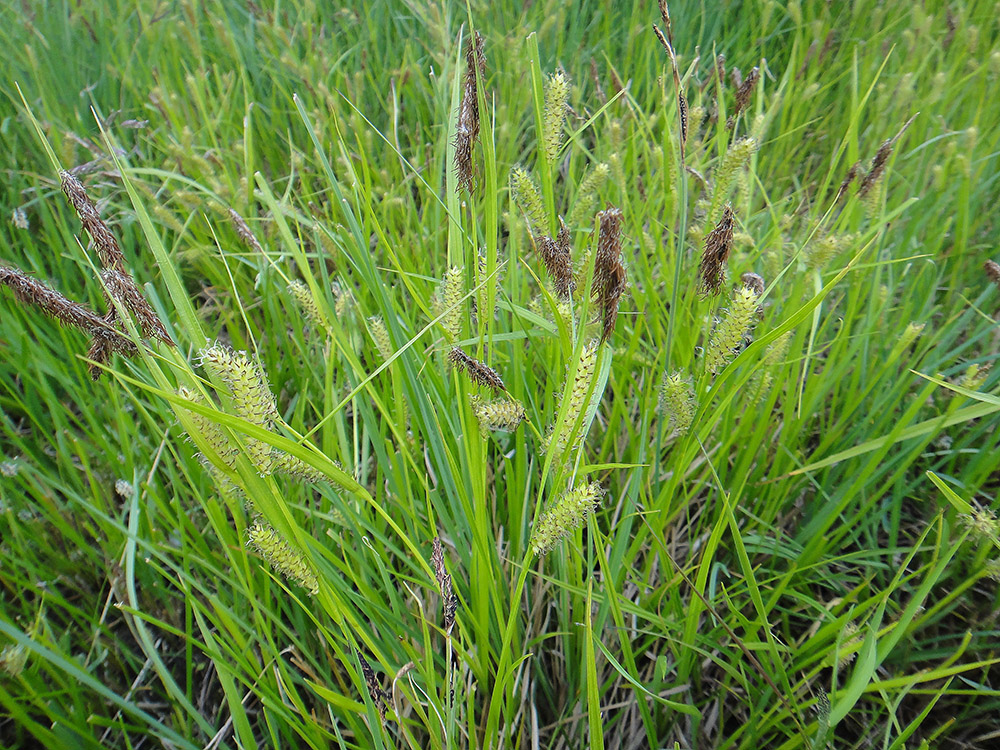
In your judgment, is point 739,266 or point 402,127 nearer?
point 739,266

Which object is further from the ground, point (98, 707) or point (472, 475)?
point (472, 475)

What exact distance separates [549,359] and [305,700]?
2.49 ft

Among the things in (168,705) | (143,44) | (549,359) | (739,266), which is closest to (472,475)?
(549,359)

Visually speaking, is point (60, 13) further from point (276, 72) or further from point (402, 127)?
point (402, 127)

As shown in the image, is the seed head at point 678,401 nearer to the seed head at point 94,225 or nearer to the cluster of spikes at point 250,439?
the cluster of spikes at point 250,439

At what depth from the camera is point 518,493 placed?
3.48 ft

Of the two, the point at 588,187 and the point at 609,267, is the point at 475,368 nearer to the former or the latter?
the point at 609,267

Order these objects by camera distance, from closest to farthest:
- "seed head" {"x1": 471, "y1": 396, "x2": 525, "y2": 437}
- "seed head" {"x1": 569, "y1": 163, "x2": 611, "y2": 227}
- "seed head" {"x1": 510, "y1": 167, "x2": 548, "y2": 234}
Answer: "seed head" {"x1": 471, "y1": 396, "x2": 525, "y2": 437}, "seed head" {"x1": 510, "y1": 167, "x2": 548, "y2": 234}, "seed head" {"x1": 569, "y1": 163, "x2": 611, "y2": 227}

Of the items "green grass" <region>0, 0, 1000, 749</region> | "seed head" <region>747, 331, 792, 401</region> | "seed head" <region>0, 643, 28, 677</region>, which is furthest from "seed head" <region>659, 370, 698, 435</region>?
"seed head" <region>0, 643, 28, 677</region>

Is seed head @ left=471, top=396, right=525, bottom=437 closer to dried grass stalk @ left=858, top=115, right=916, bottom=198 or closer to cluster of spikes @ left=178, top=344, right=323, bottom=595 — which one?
cluster of spikes @ left=178, top=344, right=323, bottom=595

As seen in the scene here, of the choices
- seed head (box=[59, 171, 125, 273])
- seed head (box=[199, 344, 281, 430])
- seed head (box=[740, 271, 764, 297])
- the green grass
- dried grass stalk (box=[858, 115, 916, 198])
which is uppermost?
seed head (box=[59, 171, 125, 273])

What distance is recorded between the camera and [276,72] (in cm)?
259

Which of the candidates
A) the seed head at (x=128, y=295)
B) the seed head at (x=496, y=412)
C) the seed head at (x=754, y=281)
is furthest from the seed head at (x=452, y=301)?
the seed head at (x=754, y=281)

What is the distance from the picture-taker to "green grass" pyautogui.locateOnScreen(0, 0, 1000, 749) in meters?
0.87
